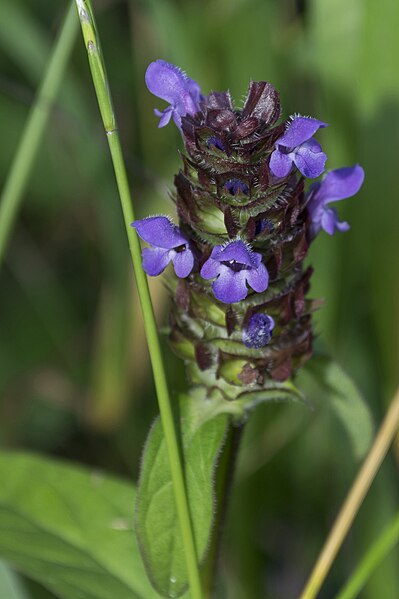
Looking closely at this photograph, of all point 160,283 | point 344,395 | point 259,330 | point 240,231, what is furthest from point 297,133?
point 160,283

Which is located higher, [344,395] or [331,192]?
[331,192]

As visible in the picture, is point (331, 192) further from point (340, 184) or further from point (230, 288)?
point (230, 288)

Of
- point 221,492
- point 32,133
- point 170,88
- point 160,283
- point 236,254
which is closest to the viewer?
point 236,254

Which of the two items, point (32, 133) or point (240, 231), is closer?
point (240, 231)

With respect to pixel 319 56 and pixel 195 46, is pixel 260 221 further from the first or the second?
pixel 195 46

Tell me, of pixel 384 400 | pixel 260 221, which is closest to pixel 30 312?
pixel 384 400

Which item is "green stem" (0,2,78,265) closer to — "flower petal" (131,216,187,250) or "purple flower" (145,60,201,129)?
"purple flower" (145,60,201,129)
